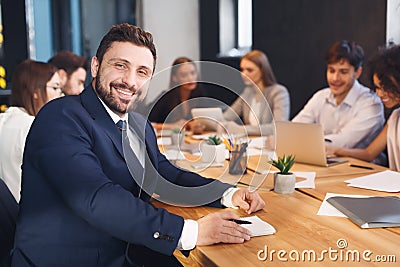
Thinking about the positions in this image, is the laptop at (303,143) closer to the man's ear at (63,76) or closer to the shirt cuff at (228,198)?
the shirt cuff at (228,198)

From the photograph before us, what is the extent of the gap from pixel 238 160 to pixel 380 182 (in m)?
0.61

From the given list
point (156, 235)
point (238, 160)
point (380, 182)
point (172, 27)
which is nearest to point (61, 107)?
point (156, 235)

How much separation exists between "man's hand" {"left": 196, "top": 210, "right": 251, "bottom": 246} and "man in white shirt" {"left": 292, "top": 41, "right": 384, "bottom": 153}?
5.89 ft

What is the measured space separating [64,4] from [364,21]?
3.94 meters

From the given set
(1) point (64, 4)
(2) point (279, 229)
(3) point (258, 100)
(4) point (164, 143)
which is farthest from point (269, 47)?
(2) point (279, 229)

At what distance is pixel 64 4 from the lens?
254 inches

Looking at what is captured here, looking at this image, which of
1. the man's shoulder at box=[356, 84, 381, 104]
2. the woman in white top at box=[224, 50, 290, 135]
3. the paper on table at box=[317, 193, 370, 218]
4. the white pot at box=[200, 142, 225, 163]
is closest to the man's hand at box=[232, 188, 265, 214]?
the paper on table at box=[317, 193, 370, 218]

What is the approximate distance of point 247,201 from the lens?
1.81m

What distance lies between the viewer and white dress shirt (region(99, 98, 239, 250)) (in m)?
1.44

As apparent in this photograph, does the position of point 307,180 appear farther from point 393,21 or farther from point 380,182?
point 393,21

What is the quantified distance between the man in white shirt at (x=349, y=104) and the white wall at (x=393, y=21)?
1.59 feet

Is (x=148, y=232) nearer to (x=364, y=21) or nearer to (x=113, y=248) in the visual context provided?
(x=113, y=248)

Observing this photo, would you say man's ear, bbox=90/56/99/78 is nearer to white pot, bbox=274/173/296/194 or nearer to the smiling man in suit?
the smiling man in suit

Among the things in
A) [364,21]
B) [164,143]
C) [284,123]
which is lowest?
[164,143]
